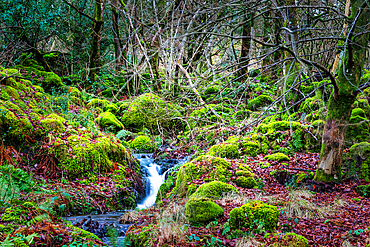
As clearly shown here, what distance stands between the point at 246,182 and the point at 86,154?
14.1 feet

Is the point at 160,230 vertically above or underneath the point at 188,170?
above

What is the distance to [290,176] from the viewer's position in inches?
270

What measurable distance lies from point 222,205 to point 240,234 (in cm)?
110

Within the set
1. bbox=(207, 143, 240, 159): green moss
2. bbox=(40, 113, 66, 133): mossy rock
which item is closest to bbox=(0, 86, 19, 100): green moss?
bbox=(40, 113, 66, 133): mossy rock

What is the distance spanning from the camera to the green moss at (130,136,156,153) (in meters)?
10.9

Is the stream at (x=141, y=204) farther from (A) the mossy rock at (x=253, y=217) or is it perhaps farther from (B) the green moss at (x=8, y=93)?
(B) the green moss at (x=8, y=93)

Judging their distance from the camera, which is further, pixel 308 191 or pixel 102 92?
pixel 102 92

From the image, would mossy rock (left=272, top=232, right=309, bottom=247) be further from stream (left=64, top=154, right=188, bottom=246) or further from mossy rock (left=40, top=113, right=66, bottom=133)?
mossy rock (left=40, top=113, right=66, bottom=133)

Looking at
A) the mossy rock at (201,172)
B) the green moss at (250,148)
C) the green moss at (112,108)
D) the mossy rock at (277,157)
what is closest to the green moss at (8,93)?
the green moss at (112,108)

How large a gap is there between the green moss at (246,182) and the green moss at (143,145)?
504 cm

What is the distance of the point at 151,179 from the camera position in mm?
9016

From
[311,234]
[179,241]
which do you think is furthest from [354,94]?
[179,241]

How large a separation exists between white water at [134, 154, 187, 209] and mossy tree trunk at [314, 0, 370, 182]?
444 cm

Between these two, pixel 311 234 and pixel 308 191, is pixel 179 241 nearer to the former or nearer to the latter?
pixel 311 234
